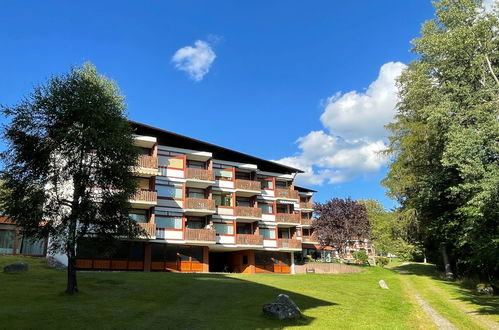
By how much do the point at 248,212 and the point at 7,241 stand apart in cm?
2435

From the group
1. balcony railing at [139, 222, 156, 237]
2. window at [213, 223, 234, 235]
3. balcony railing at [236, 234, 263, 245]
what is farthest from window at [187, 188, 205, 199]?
balcony railing at [139, 222, 156, 237]

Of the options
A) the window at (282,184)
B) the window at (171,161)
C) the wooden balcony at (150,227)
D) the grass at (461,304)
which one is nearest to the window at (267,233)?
the window at (282,184)

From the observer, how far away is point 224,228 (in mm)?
43469

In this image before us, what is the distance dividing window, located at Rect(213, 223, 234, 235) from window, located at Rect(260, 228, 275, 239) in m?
5.14

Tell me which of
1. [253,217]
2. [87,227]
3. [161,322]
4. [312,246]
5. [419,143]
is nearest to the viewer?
[161,322]

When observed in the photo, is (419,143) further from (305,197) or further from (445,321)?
(305,197)

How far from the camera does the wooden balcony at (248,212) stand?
44188mm

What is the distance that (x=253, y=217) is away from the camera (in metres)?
44.6

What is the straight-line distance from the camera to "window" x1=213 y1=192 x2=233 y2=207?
44.3m

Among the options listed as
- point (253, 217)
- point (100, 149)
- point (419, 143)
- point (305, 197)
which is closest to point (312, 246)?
point (305, 197)

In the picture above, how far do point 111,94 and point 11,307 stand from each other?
12854 mm

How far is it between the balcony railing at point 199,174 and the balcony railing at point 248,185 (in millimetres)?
4480

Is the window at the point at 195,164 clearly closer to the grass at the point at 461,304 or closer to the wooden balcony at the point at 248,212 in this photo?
the wooden balcony at the point at 248,212

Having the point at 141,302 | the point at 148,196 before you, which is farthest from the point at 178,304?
the point at 148,196
